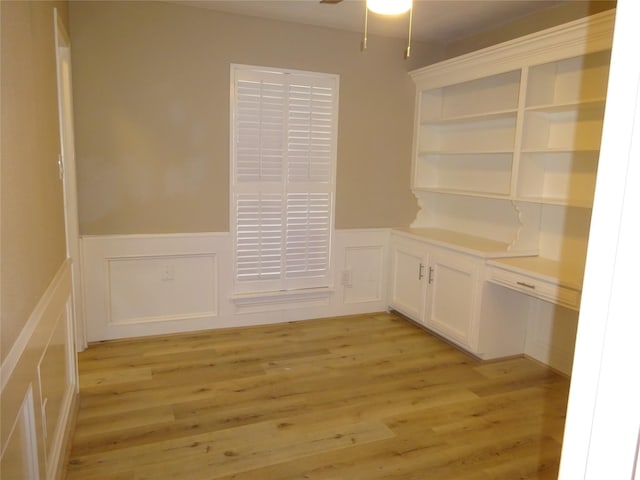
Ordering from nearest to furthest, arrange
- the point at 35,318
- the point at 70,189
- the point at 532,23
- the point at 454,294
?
1. the point at 35,318
2. the point at 70,189
3. the point at 532,23
4. the point at 454,294

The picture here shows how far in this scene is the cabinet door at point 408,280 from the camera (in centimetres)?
399

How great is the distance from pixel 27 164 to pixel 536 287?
112 inches

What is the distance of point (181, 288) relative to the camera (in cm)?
379

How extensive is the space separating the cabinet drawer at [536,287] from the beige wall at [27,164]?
2.74 meters

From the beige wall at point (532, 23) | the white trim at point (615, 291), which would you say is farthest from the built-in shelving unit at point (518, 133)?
the white trim at point (615, 291)

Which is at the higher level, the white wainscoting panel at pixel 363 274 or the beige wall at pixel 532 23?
the beige wall at pixel 532 23

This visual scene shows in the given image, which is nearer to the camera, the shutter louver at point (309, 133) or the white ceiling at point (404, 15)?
the white ceiling at point (404, 15)

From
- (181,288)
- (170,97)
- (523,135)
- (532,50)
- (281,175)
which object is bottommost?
(181,288)

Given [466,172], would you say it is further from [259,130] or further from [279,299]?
[279,299]

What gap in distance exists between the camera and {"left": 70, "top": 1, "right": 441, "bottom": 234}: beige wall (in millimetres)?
3344

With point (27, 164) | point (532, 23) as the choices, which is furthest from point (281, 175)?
point (27, 164)

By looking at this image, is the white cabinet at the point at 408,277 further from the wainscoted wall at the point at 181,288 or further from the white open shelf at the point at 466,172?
the white open shelf at the point at 466,172

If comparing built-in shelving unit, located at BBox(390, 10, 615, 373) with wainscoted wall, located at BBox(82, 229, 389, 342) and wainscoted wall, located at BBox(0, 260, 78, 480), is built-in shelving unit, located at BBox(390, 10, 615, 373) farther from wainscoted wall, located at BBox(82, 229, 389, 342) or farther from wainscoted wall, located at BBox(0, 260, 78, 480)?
wainscoted wall, located at BBox(0, 260, 78, 480)

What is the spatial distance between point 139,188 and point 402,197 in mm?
2368
